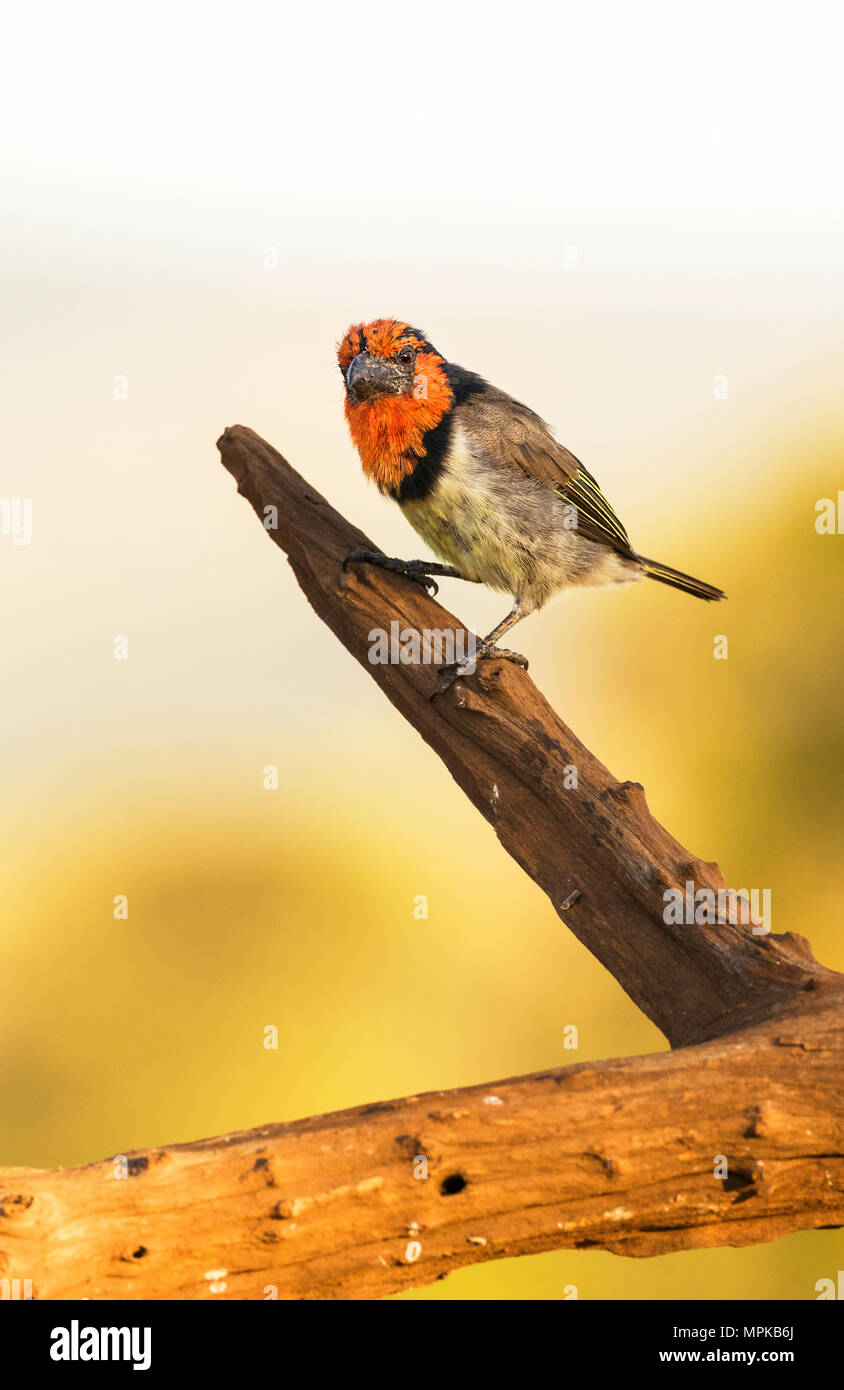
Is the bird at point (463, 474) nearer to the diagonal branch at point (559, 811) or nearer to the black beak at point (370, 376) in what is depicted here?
the black beak at point (370, 376)

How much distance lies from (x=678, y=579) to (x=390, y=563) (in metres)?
1.34

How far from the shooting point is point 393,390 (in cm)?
456

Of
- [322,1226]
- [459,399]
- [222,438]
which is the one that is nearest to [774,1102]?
[322,1226]

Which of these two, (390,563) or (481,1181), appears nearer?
(481,1181)

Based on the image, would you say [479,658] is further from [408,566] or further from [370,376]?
[370,376]

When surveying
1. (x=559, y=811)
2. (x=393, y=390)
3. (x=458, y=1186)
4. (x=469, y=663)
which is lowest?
(x=458, y=1186)

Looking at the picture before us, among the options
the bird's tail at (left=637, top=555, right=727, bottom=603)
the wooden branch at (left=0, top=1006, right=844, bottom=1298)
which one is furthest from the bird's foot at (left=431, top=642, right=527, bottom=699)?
the wooden branch at (left=0, top=1006, right=844, bottom=1298)

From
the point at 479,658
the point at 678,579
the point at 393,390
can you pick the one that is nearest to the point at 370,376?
the point at 393,390

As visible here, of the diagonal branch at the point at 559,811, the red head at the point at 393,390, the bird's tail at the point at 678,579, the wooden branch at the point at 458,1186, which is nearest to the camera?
the wooden branch at the point at 458,1186

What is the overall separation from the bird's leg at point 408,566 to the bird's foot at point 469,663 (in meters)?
0.48

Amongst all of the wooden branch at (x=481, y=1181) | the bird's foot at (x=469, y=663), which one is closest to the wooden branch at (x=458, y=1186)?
the wooden branch at (x=481, y=1181)

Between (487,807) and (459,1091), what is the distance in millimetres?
1435

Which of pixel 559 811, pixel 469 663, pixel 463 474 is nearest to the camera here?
pixel 559 811

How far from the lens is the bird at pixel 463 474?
179 inches
